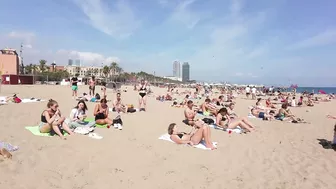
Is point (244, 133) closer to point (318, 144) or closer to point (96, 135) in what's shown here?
point (318, 144)

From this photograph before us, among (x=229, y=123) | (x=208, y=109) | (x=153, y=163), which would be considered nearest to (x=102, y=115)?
(x=153, y=163)

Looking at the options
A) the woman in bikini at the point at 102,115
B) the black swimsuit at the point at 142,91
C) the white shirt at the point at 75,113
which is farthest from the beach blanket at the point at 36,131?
the black swimsuit at the point at 142,91

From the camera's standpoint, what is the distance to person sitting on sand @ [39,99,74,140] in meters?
5.81

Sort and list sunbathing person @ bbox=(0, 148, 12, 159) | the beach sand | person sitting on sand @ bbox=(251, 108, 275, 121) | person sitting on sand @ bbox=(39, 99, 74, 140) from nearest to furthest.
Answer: the beach sand < sunbathing person @ bbox=(0, 148, 12, 159) < person sitting on sand @ bbox=(39, 99, 74, 140) < person sitting on sand @ bbox=(251, 108, 275, 121)

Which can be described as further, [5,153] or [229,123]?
[229,123]

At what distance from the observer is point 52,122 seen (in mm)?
5840

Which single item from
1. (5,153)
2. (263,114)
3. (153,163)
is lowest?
(153,163)

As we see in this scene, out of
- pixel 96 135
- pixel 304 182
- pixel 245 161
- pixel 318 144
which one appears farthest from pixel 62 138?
pixel 318 144

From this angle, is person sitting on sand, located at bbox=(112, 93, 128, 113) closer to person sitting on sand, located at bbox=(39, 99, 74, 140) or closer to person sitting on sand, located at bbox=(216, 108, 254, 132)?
person sitting on sand, located at bbox=(216, 108, 254, 132)

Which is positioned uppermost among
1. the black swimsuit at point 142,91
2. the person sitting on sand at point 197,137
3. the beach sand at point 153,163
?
the black swimsuit at point 142,91

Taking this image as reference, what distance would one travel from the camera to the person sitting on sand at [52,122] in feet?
19.1

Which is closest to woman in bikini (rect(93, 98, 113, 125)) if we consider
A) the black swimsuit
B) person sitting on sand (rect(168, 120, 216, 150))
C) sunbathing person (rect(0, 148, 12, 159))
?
person sitting on sand (rect(168, 120, 216, 150))

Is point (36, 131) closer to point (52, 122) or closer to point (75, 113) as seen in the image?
point (52, 122)

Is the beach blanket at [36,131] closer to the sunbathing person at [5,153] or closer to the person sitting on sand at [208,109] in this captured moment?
the sunbathing person at [5,153]
